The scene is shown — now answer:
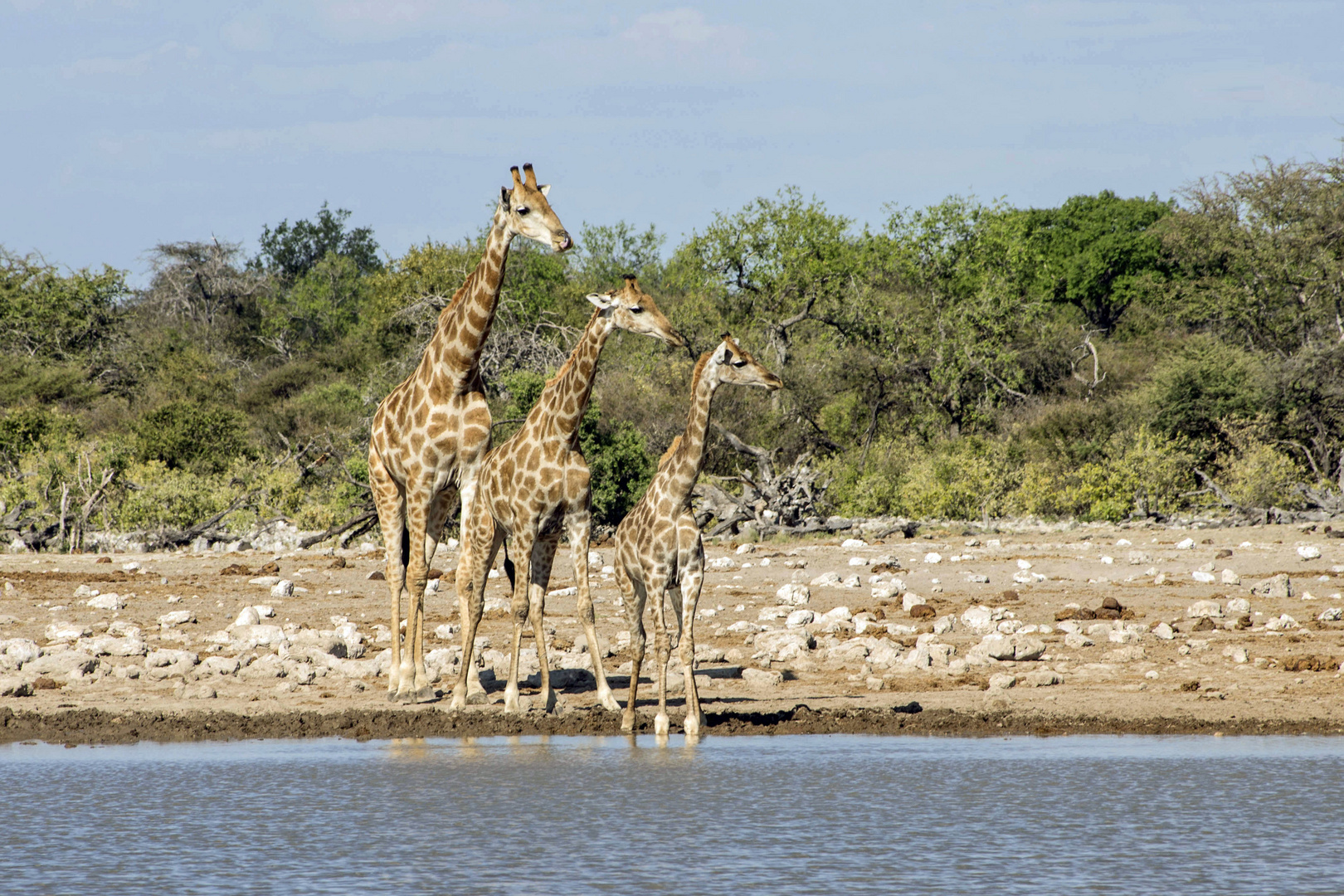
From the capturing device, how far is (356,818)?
7.33 m

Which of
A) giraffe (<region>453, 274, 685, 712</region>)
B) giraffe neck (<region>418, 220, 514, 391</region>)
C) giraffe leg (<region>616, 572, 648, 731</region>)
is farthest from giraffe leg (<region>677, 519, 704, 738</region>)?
giraffe neck (<region>418, 220, 514, 391</region>)

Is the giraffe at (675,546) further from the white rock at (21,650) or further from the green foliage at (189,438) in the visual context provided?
the green foliage at (189,438)

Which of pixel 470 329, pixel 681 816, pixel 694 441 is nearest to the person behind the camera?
pixel 681 816

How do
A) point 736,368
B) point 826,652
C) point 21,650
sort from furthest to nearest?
point 826,652 < point 21,650 < point 736,368

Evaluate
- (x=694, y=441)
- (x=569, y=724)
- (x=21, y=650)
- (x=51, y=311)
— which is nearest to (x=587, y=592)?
(x=569, y=724)

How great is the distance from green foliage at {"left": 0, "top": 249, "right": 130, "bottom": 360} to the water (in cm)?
4159

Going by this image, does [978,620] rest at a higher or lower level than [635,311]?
lower

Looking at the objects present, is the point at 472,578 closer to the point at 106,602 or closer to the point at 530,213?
the point at 530,213

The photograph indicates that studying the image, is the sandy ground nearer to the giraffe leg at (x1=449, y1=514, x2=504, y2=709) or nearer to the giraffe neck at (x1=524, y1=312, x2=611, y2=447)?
the giraffe leg at (x1=449, y1=514, x2=504, y2=709)

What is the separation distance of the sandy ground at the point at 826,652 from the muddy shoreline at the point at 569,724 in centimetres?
3

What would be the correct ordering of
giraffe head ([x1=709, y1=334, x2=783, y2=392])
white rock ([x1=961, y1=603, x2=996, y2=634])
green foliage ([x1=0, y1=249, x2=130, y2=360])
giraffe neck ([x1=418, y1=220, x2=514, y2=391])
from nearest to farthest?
1. giraffe head ([x1=709, y1=334, x2=783, y2=392])
2. giraffe neck ([x1=418, y1=220, x2=514, y2=391])
3. white rock ([x1=961, y1=603, x2=996, y2=634])
4. green foliage ([x1=0, y1=249, x2=130, y2=360])

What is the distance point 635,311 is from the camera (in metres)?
11.0

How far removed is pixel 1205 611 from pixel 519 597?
7197 millimetres

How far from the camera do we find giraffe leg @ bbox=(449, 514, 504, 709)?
11.1m
